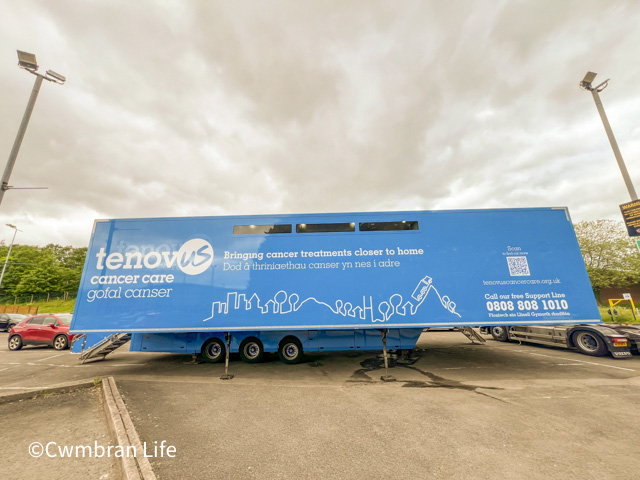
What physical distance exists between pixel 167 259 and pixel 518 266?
31.3ft

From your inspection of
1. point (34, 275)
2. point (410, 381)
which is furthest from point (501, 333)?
point (34, 275)

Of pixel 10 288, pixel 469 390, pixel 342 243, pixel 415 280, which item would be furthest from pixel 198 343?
pixel 10 288

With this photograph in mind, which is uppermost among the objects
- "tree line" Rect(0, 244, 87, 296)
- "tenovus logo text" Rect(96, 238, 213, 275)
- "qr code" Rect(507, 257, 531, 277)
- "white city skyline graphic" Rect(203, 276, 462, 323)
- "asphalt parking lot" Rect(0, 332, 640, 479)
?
"tree line" Rect(0, 244, 87, 296)

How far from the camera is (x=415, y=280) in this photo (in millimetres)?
6715

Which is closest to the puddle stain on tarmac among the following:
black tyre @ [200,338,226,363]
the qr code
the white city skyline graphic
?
the white city skyline graphic

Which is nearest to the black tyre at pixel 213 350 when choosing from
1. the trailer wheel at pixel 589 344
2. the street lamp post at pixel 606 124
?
the trailer wheel at pixel 589 344

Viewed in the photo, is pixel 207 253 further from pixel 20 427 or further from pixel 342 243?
pixel 20 427

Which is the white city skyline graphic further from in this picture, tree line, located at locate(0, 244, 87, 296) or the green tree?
tree line, located at locate(0, 244, 87, 296)

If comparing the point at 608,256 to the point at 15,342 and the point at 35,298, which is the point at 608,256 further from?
the point at 35,298

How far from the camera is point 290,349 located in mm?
8023

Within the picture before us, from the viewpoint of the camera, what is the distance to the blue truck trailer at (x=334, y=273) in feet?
21.5

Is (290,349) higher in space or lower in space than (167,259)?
lower

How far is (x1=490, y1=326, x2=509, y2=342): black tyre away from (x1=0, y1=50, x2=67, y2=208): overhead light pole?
61.1 feet

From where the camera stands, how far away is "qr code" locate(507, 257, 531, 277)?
671cm
